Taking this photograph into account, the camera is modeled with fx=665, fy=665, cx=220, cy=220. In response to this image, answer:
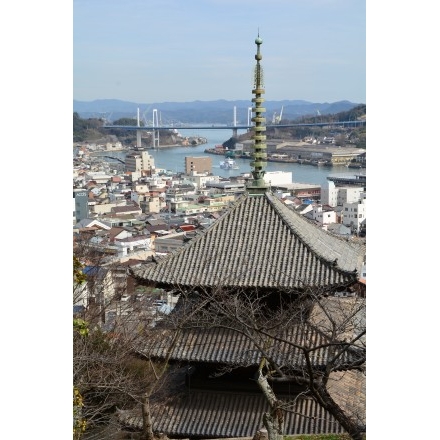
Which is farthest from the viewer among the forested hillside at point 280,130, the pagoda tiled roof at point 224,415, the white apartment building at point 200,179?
the white apartment building at point 200,179

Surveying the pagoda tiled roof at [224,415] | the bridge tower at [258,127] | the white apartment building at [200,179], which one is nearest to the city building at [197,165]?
the white apartment building at [200,179]

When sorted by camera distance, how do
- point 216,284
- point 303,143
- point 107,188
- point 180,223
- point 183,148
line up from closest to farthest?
point 216,284
point 303,143
point 180,223
point 183,148
point 107,188

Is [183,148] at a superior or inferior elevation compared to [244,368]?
superior

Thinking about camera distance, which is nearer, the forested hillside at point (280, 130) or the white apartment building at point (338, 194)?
the forested hillside at point (280, 130)

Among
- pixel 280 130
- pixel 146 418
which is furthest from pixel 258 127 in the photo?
pixel 280 130

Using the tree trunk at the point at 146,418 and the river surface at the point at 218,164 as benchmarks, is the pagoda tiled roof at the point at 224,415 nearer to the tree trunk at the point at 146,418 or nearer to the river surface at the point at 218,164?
the tree trunk at the point at 146,418

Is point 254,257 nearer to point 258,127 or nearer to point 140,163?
point 258,127
